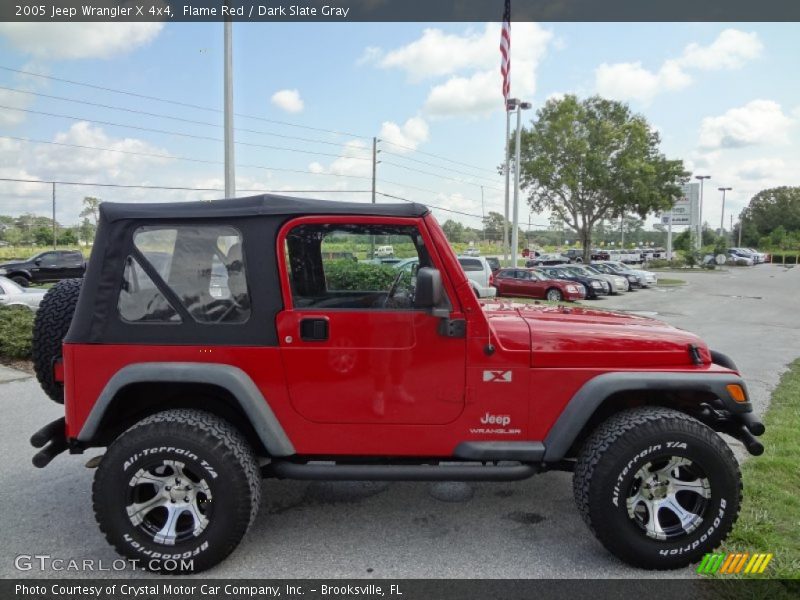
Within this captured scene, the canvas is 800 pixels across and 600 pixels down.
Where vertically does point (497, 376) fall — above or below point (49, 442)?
above

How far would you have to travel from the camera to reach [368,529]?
3365 mm

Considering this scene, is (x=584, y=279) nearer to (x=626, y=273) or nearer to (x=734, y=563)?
(x=626, y=273)

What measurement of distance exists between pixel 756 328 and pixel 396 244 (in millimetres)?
13620

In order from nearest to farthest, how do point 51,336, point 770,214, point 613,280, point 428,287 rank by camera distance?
point 428,287 → point 51,336 → point 613,280 → point 770,214

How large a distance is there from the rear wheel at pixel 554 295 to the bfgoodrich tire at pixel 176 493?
63.2 ft

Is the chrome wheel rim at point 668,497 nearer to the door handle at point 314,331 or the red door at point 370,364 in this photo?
the red door at point 370,364

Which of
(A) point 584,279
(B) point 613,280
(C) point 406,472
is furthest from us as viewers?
(B) point 613,280

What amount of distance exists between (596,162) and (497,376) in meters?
36.7

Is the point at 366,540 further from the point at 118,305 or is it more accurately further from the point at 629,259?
the point at 629,259

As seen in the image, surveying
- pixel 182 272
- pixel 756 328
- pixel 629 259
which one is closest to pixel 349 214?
pixel 182 272

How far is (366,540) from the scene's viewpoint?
127 inches

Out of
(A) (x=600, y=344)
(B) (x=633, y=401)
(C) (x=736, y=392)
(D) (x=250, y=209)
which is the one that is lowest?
(B) (x=633, y=401)

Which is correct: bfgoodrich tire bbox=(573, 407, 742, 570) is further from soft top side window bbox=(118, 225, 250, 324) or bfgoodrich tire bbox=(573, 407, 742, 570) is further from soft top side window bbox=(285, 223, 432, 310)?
soft top side window bbox=(118, 225, 250, 324)

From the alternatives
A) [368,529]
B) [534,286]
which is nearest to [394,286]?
[368,529]
